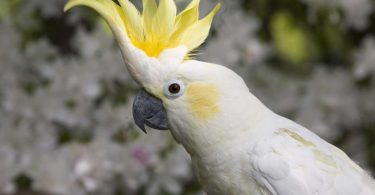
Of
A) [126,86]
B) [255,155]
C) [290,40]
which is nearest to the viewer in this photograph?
[255,155]

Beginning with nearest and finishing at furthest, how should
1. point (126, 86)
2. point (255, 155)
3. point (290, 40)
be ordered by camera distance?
point (255, 155), point (126, 86), point (290, 40)

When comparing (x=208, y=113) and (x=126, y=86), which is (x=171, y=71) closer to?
(x=208, y=113)

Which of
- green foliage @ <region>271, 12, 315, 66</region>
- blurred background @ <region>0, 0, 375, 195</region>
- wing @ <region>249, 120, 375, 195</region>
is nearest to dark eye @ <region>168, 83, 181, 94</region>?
wing @ <region>249, 120, 375, 195</region>

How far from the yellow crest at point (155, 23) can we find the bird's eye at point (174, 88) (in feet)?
0.18

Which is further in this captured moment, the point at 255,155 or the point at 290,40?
the point at 290,40

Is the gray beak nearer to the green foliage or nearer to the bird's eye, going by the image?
the bird's eye

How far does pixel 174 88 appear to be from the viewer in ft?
3.97

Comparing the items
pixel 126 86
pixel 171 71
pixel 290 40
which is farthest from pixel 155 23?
pixel 290 40

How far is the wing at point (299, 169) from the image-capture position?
120 cm

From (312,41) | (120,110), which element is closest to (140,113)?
(120,110)

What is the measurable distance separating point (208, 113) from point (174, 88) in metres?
0.07

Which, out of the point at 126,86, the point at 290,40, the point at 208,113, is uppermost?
the point at 208,113

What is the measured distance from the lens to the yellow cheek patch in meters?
1.21

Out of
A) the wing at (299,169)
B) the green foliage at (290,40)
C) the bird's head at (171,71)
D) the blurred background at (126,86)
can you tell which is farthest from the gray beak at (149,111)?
the green foliage at (290,40)
